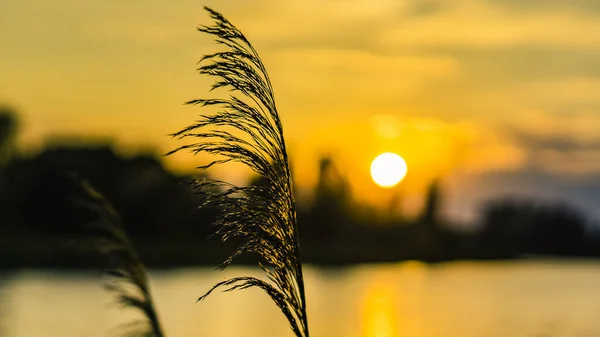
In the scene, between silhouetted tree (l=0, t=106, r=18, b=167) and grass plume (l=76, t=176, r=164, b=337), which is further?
silhouetted tree (l=0, t=106, r=18, b=167)

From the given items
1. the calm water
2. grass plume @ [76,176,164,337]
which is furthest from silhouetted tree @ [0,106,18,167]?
grass plume @ [76,176,164,337]

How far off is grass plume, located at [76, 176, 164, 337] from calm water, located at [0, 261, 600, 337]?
3339cm

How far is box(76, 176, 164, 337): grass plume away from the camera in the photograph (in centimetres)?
600

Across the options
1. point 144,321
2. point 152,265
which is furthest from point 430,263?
point 144,321

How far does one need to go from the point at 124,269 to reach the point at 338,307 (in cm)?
5474

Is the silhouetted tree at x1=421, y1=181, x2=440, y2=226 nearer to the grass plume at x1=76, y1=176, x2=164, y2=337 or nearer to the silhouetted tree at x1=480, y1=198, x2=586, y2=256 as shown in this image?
the silhouetted tree at x1=480, y1=198, x2=586, y2=256

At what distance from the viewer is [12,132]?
85562mm

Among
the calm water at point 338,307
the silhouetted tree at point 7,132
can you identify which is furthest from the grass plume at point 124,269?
the silhouetted tree at point 7,132

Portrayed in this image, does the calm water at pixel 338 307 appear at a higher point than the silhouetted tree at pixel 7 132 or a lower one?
lower

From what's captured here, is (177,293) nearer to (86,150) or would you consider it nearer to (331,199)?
(86,150)

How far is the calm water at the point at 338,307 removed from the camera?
45344 mm

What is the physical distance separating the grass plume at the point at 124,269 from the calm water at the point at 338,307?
33.4 metres

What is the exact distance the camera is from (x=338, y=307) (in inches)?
2366

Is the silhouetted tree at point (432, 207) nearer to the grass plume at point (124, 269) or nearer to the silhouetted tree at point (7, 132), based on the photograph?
the silhouetted tree at point (7, 132)
